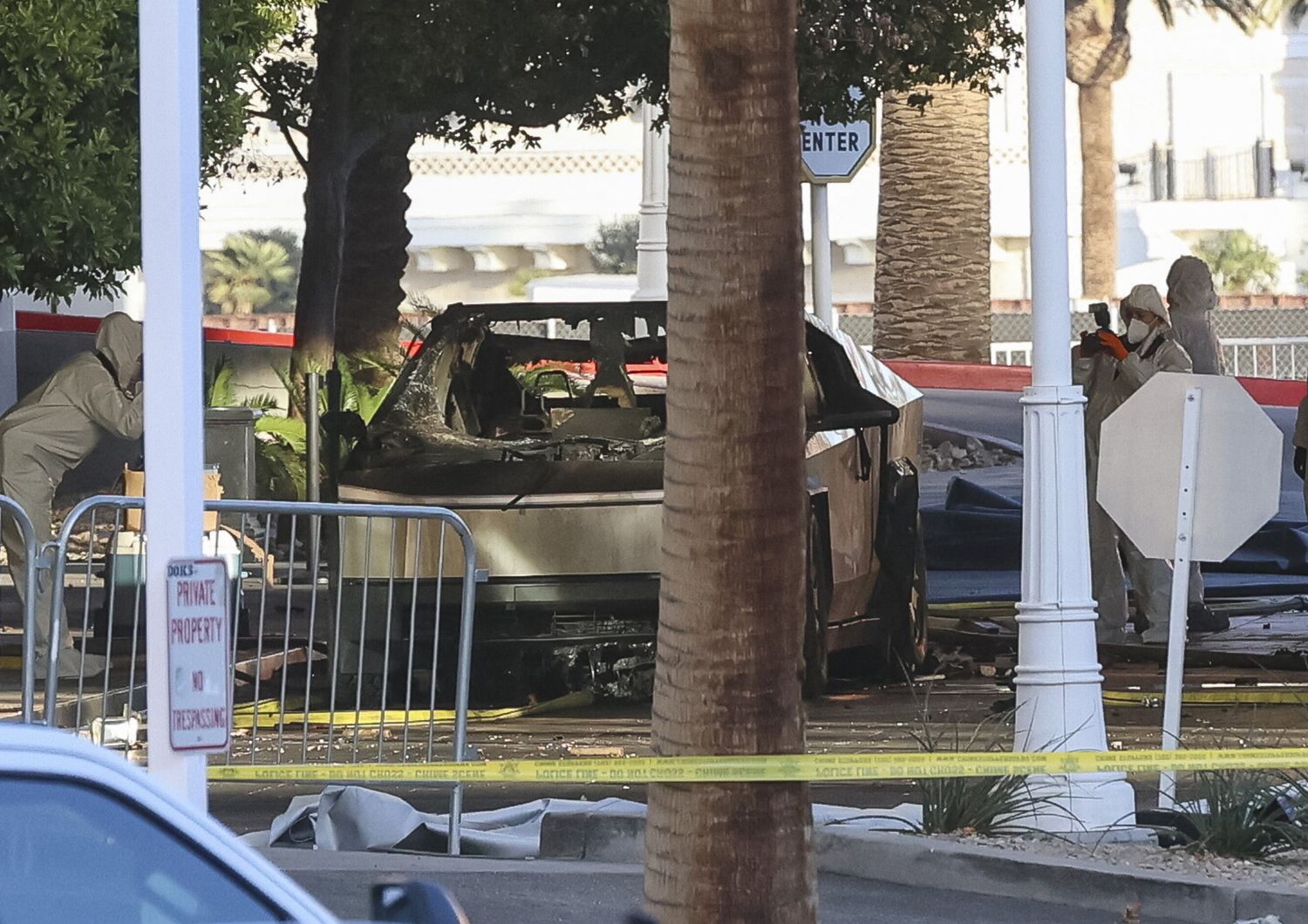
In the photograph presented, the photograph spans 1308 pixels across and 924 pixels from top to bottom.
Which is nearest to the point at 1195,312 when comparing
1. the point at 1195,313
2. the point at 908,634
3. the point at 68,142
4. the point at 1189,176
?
the point at 1195,313

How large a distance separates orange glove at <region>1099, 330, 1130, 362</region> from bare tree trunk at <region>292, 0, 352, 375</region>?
549 cm

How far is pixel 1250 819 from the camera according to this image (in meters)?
6.99

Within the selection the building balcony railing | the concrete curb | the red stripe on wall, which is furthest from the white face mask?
the building balcony railing

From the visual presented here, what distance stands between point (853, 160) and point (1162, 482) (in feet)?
22.0

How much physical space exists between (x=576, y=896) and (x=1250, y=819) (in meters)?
2.07

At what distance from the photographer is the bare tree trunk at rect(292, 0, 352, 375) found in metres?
15.4

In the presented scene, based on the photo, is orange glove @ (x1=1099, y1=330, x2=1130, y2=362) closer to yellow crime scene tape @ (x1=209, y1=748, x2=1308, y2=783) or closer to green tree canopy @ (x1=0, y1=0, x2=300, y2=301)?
green tree canopy @ (x1=0, y1=0, x2=300, y2=301)

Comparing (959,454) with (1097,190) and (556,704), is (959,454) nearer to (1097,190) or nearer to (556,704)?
(556,704)

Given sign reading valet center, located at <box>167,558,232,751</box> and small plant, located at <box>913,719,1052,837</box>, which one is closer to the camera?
sign reading valet center, located at <box>167,558,232,751</box>

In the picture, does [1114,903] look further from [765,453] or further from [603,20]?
[603,20]

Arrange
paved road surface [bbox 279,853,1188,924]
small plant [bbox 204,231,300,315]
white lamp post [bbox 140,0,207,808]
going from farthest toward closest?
small plant [bbox 204,231,300,315]
paved road surface [bbox 279,853,1188,924]
white lamp post [bbox 140,0,207,808]

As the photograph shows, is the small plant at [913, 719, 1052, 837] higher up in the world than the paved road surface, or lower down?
higher up

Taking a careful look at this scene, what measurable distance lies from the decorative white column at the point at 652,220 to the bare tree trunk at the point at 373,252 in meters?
1.98

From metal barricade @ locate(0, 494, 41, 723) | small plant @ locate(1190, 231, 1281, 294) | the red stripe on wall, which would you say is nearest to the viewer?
metal barricade @ locate(0, 494, 41, 723)
